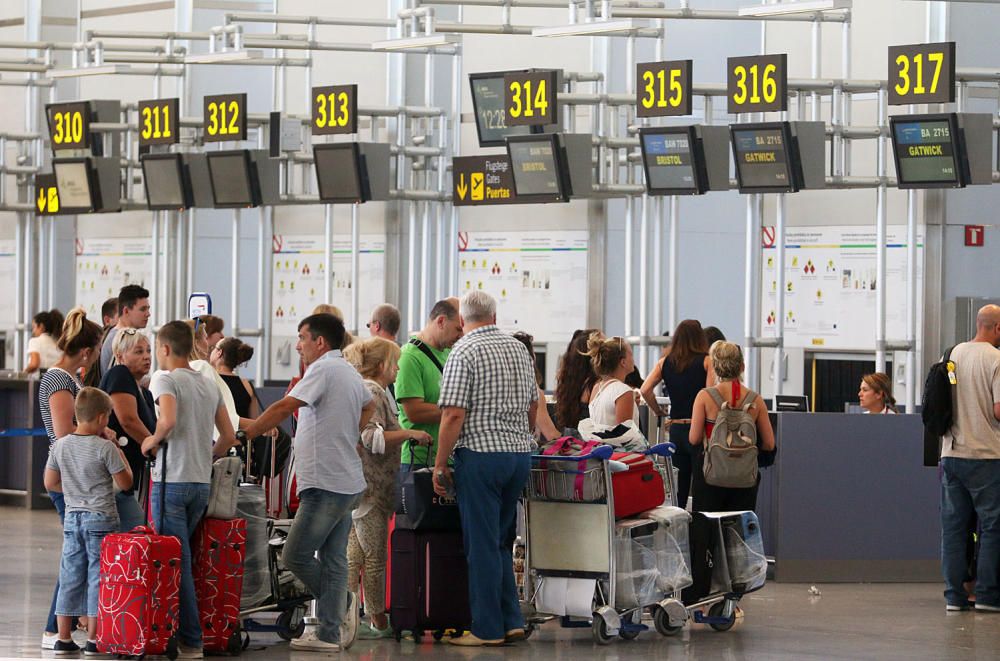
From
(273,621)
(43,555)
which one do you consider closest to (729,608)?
(273,621)

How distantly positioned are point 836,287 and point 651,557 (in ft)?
23.1

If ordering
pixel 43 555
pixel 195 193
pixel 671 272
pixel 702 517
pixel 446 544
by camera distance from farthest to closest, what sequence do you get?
pixel 195 193 < pixel 671 272 < pixel 43 555 < pixel 702 517 < pixel 446 544

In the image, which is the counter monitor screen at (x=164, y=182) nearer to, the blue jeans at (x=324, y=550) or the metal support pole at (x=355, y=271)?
the metal support pole at (x=355, y=271)

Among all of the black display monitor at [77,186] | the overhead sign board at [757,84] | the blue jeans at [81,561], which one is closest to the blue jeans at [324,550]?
the blue jeans at [81,561]

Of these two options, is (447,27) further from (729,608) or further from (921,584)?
(729,608)

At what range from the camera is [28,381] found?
14133mm

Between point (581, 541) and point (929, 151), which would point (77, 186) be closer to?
point (929, 151)

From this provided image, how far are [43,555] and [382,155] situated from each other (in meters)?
4.73

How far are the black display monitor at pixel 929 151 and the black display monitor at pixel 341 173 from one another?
4.54 meters

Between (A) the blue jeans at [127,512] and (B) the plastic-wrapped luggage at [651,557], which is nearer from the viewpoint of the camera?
(A) the blue jeans at [127,512]

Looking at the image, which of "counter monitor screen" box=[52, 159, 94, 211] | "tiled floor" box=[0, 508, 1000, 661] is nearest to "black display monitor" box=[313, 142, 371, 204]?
"counter monitor screen" box=[52, 159, 94, 211]

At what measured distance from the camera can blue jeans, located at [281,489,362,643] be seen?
7.04 m

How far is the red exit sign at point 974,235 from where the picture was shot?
46.1ft

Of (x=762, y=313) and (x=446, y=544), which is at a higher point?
(x=762, y=313)
